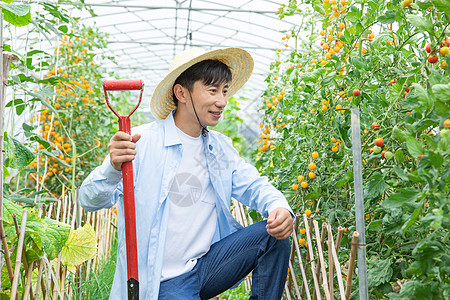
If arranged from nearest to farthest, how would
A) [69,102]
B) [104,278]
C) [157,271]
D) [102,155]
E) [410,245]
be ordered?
[410,245], [157,271], [104,278], [69,102], [102,155]

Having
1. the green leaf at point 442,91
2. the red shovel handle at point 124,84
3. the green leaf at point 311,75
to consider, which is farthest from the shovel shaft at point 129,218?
the green leaf at point 442,91

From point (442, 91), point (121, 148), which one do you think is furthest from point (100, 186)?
point (442, 91)

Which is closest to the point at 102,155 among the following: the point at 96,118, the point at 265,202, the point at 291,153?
the point at 96,118

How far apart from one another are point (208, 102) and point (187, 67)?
0.45ft

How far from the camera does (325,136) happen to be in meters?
1.72

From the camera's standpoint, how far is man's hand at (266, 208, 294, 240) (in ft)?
4.66

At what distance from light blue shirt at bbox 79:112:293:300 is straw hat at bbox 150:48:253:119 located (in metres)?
0.07

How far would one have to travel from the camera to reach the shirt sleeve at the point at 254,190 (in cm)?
152

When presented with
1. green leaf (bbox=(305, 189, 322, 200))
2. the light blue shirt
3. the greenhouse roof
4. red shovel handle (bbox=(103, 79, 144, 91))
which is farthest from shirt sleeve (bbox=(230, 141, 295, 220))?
the greenhouse roof

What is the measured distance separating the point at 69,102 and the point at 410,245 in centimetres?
258

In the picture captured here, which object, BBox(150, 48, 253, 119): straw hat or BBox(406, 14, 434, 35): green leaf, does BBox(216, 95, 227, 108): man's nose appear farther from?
BBox(406, 14, 434, 35): green leaf

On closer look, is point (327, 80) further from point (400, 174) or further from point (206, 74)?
point (400, 174)

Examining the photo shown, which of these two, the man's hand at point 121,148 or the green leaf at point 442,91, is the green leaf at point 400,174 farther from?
the man's hand at point 121,148

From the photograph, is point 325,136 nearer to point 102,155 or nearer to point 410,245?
point 410,245
